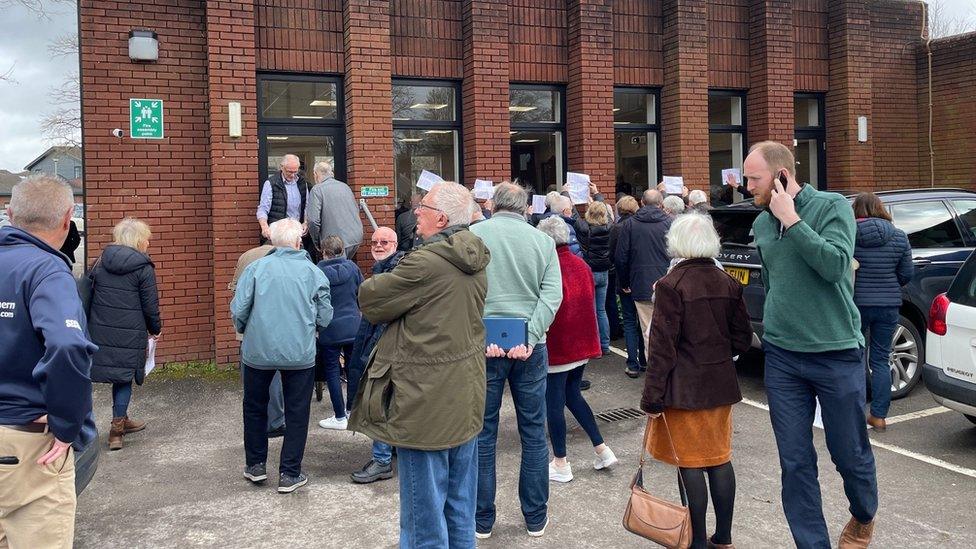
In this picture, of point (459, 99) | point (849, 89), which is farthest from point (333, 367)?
point (849, 89)

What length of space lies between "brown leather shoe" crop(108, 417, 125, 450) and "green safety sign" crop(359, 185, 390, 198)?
12.6 feet

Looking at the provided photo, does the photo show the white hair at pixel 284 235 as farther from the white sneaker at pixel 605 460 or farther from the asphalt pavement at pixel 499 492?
the white sneaker at pixel 605 460

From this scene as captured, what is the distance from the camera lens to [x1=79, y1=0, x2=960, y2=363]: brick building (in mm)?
9023

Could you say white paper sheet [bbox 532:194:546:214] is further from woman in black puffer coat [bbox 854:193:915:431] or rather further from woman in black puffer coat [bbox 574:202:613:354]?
woman in black puffer coat [bbox 854:193:915:431]

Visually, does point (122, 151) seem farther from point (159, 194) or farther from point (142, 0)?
point (142, 0)

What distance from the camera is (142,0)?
901 centimetres

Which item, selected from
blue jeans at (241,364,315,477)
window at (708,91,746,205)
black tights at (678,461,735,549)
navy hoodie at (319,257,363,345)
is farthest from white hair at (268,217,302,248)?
window at (708,91,746,205)

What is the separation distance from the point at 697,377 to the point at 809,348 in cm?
58

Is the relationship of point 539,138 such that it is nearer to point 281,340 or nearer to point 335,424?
point 335,424

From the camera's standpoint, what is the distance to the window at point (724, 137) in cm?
1215

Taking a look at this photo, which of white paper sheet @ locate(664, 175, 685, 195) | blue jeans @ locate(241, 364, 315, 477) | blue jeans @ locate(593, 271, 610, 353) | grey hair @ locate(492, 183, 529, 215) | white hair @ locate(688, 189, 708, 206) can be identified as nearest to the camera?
grey hair @ locate(492, 183, 529, 215)

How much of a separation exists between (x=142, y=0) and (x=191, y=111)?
1.29m

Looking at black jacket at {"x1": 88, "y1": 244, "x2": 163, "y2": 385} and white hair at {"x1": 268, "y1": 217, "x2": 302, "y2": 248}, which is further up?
white hair at {"x1": 268, "y1": 217, "x2": 302, "y2": 248}

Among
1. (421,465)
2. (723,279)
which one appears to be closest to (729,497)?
(723,279)
